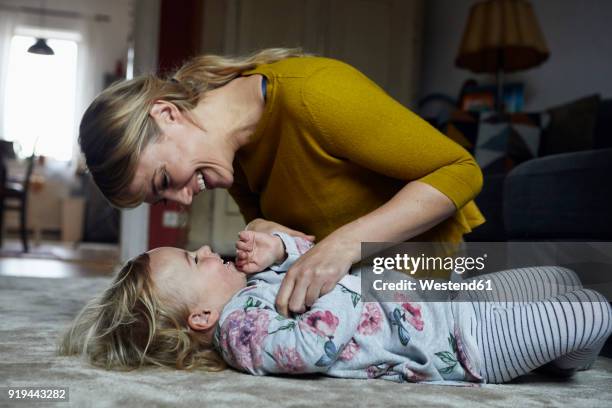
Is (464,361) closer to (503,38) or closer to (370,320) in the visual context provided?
(370,320)

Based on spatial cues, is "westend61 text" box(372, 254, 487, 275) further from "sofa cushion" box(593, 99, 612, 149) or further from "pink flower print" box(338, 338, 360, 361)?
"sofa cushion" box(593, 99, 612, 149)

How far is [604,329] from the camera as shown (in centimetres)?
103

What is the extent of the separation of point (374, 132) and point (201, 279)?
1.30 feet

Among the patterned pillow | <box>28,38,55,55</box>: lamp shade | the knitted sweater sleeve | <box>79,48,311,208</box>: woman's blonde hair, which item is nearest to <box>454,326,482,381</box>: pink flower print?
the knitted sweater sleeve

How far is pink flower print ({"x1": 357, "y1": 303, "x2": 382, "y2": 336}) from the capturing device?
1.05 metres

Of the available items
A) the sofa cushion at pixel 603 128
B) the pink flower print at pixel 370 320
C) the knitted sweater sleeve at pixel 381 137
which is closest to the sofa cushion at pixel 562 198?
the knitted sweater sleeve at pixel 381 137

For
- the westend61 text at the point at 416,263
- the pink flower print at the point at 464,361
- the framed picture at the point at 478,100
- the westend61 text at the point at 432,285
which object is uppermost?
the framed picture at the point at 478,100

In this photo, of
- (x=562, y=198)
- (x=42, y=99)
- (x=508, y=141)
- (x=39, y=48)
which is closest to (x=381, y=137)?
(x=562, y=198)

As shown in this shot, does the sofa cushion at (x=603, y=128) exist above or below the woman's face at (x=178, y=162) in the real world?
above

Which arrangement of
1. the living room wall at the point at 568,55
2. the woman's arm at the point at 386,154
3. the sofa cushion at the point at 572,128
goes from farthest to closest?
the living room wall at the point at 568,55 < the sofa cushion at the point at 572,128 < the woman's arm at the point at 386,154

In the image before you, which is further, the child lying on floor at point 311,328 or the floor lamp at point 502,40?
the floor lamp at point 502,40

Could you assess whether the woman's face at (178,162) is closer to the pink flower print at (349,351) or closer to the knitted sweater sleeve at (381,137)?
the knitted sweater sleeve at (381,137)

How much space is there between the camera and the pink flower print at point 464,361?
1038 millimetres

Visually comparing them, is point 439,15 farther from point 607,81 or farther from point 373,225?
point 373,225
